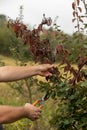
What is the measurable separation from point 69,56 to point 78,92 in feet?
1.20

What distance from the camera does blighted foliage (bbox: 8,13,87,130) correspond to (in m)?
4.31

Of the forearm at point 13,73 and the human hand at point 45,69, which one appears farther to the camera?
the forearm at point 13,73

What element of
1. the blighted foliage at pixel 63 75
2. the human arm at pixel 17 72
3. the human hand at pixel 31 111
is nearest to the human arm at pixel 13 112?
the human hand at pixel 31 111

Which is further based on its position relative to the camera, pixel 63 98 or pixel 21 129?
pixel 21 129

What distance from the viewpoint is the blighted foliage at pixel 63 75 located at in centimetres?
431

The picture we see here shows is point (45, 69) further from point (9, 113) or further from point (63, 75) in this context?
point (9, 113)

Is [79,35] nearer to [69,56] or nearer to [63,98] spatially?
[69,56]

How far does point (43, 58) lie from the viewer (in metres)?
4.39

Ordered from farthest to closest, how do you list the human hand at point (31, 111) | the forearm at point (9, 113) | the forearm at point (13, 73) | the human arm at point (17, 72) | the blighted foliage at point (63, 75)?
the forearm at point (13, 73)
the human arm at point (17, 72)
the blighted foliage at point (63, 75)
the human hand at point (31, 111)
the forearm at point (9, 113)

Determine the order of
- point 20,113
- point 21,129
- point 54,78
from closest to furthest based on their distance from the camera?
point 20,113, point 54,78, point 21,129

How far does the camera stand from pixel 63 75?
4.47 metres

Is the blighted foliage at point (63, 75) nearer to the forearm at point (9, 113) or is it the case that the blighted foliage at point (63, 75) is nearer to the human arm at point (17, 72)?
the human arm at point (17, 72)

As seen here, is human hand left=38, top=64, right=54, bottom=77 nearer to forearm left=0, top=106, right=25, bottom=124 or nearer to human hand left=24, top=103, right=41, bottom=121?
human hand left=24, top=103, right=41, bottom=121

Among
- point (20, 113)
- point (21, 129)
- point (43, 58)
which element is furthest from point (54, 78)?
point (21, 129)
